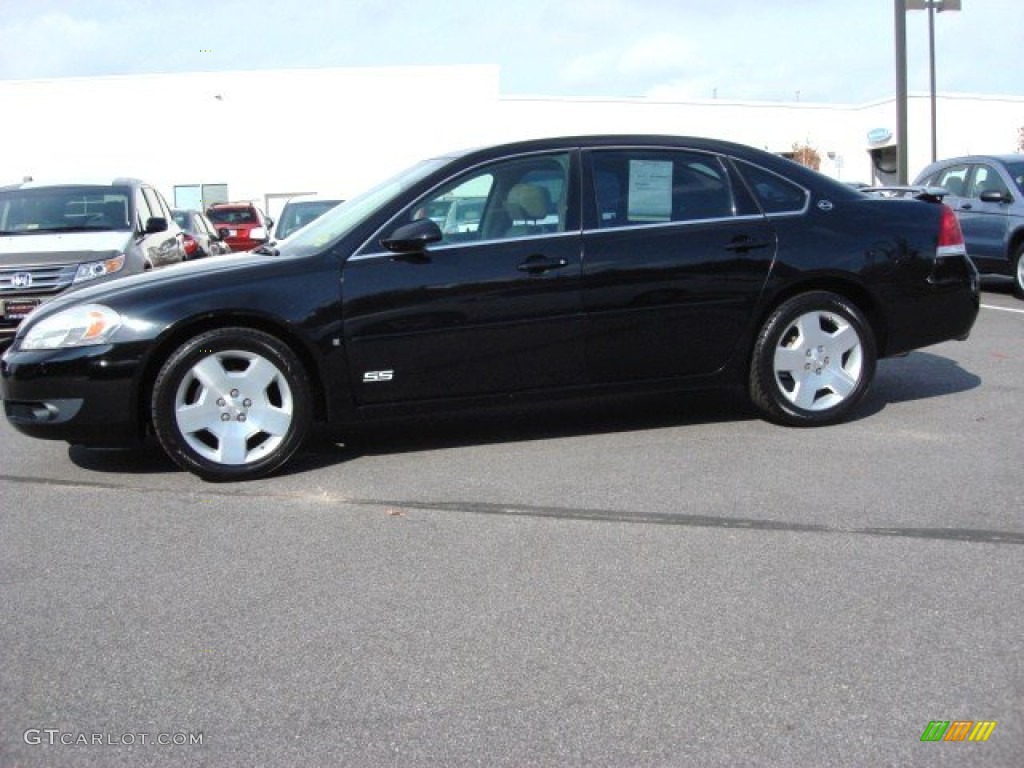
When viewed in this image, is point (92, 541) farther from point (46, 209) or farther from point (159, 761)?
point (46, 209)

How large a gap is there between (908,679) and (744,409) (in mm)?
3601

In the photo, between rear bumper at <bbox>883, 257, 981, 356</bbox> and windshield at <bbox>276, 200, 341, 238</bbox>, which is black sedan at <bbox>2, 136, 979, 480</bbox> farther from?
windshield at <bbox>276, 200, 341, 238</bbox>

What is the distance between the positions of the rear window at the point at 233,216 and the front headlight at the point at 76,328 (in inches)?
893

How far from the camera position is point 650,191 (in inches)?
232

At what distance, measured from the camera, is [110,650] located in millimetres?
3426

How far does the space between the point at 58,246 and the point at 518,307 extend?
5.50 m

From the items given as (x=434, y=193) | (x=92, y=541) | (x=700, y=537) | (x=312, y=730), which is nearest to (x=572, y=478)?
(x=700, y=537)

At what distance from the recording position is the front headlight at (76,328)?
5.17 metres

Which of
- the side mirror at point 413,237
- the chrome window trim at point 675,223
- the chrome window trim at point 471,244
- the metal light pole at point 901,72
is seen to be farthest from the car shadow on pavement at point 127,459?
the metal light pole at point 901,72

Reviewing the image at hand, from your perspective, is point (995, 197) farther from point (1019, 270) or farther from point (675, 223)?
point (675, 223)

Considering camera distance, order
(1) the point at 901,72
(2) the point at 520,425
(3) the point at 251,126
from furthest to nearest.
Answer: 1. (3) the point at 251,126
2. (1) the point at 901,72
3. (2) the point at 520,425

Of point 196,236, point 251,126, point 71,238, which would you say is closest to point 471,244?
point 71,238

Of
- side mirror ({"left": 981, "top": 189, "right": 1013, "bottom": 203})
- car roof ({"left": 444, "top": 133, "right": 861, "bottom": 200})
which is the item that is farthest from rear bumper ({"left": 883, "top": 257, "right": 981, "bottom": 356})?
side mirror ({"left": 981, "top": 189, "right": 1013, "bottom": 203})

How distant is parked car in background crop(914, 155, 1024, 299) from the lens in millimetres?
12102
